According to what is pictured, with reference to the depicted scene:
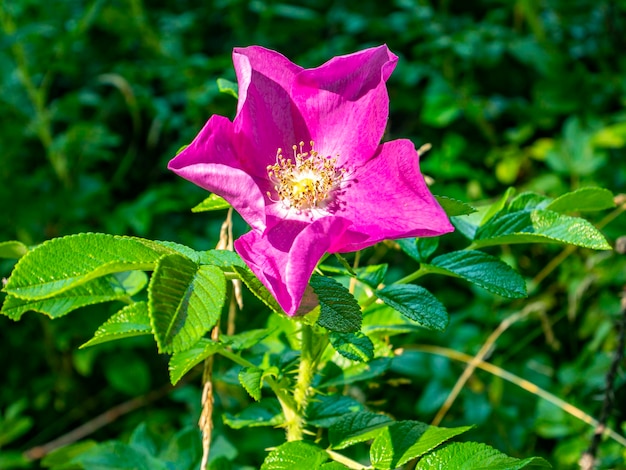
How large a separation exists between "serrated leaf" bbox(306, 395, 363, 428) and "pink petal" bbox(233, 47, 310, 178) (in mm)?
321

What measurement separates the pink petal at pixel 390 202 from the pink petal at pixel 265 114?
0.37 ft

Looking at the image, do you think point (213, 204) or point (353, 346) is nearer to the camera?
point (353, 346)

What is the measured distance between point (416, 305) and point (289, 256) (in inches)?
7.3

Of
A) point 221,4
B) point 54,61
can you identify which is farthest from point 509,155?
point 54,61

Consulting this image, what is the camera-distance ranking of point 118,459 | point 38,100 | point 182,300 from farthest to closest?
point 38,100 < point 118,459 < point 182,300

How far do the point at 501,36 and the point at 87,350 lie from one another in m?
1.74

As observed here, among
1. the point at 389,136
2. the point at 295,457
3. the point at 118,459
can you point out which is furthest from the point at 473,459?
the point at 389,136

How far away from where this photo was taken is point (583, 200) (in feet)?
3.21

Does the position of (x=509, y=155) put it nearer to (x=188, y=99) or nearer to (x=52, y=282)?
(x=188, y=99)

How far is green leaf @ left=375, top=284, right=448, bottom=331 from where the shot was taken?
82cm

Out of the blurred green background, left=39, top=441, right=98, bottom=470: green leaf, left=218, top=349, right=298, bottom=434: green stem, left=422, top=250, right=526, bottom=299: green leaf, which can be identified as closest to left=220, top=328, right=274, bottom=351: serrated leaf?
left=218, top=349, right=298, bottom=434: green stem

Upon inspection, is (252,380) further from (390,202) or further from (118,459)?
(118,459)

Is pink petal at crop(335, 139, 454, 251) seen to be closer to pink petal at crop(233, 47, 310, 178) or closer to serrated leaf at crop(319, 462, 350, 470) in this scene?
pink petal at crop(233, 47, 310, 178)

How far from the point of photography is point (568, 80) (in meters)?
2.54
